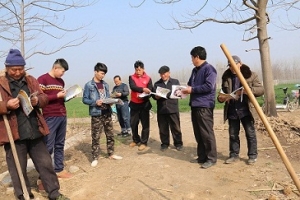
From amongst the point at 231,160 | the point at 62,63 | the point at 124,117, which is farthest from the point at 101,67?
the point at 124,117

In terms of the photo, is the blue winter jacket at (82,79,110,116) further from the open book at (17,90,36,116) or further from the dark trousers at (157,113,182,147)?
the open book at (17,90,36,116)

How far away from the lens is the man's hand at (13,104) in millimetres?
3578


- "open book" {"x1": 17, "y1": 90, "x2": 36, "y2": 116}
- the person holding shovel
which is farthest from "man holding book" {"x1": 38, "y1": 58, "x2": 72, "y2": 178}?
"open book" {"x1": 17, "y1": 90, "x2": 36, "y2": 116}

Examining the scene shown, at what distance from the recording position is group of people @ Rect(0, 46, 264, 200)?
3.81m

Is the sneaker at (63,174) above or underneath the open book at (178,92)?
underneath

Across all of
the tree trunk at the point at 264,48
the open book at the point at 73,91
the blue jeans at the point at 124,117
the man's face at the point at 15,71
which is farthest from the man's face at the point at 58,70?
the tree trunk at the point at 264,48

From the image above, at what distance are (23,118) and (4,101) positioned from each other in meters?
0.32

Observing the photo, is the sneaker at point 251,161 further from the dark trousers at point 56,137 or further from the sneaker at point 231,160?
the dark trousers at point 56,137

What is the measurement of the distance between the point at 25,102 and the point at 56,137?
1405 mm

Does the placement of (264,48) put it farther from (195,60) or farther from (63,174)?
(63,174)

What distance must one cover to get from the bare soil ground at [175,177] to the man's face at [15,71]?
1.71 metres

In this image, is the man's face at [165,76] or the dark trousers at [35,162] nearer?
the dark trousers at [35,162]

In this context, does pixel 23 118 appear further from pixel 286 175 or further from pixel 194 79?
pixel 286 175

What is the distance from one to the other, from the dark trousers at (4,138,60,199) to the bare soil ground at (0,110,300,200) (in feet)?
1.30
